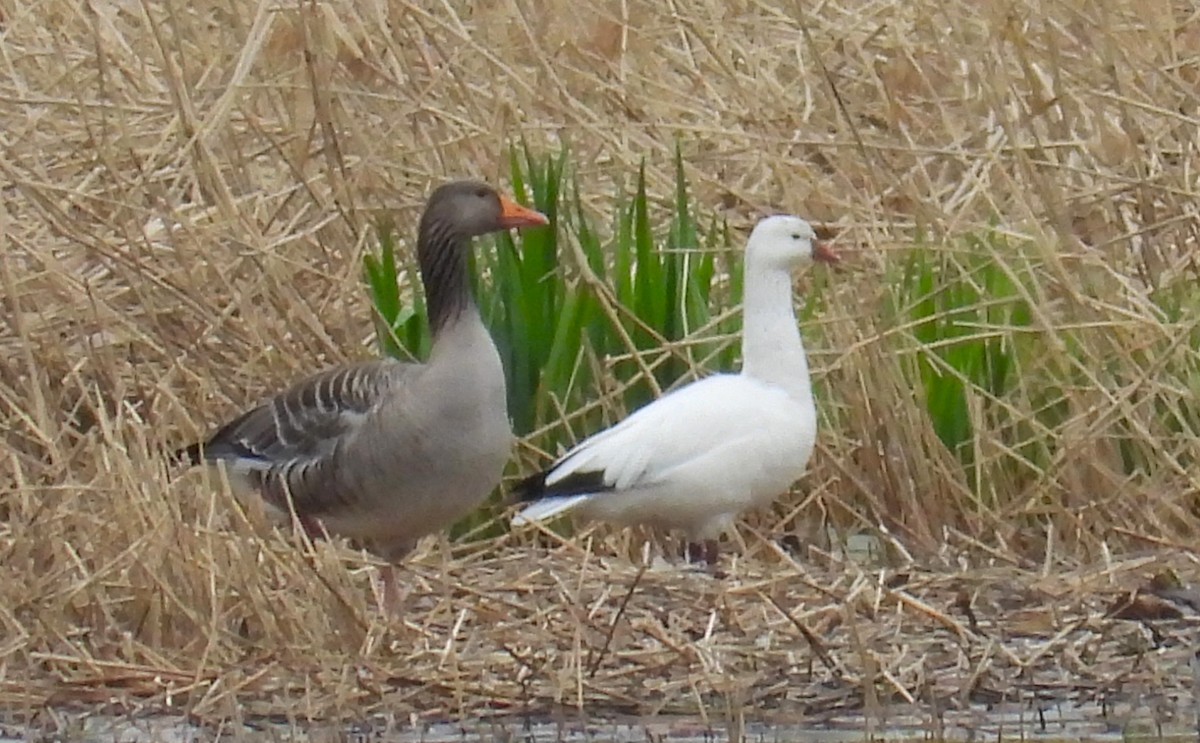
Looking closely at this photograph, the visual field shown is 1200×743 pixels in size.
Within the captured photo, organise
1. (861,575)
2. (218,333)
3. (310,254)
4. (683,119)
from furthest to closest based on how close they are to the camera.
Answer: (683,119) < (310,254) < (218,333) < (861,575)

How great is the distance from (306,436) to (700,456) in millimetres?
1033

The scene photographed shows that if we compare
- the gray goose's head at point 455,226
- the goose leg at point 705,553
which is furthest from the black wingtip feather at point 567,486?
the gray goose's head at point 455,226

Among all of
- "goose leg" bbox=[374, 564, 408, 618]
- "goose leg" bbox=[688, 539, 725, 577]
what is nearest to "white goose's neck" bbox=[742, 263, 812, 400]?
"goose leg" bbox=[688, 539, 725, 577]

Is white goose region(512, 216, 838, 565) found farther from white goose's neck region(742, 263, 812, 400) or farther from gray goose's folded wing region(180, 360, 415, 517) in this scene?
gray goose's folded wing region(180, 360, 415, 517)

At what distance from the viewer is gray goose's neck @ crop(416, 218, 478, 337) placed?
6.06 m

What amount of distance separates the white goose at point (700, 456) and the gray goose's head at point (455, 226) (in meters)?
0.52

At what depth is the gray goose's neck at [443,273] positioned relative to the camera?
6.06 metres

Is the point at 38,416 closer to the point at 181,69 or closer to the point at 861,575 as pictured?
the point at 181,69

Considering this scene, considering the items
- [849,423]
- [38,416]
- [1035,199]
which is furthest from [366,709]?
[1035,199]

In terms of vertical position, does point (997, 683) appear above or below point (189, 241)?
below

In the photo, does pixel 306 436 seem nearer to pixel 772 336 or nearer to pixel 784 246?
pixel 772 336

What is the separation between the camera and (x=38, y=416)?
20.1ft

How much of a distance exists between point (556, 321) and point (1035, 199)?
1760 mm

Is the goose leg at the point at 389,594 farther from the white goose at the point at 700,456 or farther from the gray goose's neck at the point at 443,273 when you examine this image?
the gray goose's neck at the point at 443,273
